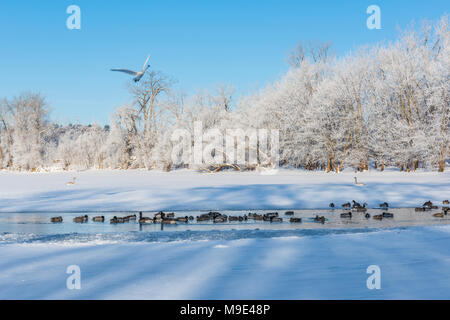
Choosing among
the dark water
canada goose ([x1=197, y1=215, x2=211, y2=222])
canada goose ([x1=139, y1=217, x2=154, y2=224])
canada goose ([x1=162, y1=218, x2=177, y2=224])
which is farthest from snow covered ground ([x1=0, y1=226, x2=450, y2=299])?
canada goose ([x1=197, y1=215, x2=211, y2=222])

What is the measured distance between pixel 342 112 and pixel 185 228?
32.7 m

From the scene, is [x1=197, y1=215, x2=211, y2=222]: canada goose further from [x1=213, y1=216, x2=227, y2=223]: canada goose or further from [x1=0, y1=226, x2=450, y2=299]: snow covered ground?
[x1=0, y1=226, x2=450, y2=299]: snow covered ground

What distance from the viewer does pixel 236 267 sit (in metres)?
6.25

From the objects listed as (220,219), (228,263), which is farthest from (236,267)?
(220,219)

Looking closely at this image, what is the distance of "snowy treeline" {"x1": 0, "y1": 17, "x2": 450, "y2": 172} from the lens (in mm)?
34250

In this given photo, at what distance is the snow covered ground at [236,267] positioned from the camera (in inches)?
197

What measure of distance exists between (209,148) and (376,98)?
1890 centimetres

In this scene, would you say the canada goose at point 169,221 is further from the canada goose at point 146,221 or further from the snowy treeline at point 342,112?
the snowy treeline at point 342,112

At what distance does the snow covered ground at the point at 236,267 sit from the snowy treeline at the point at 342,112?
28711 mm
